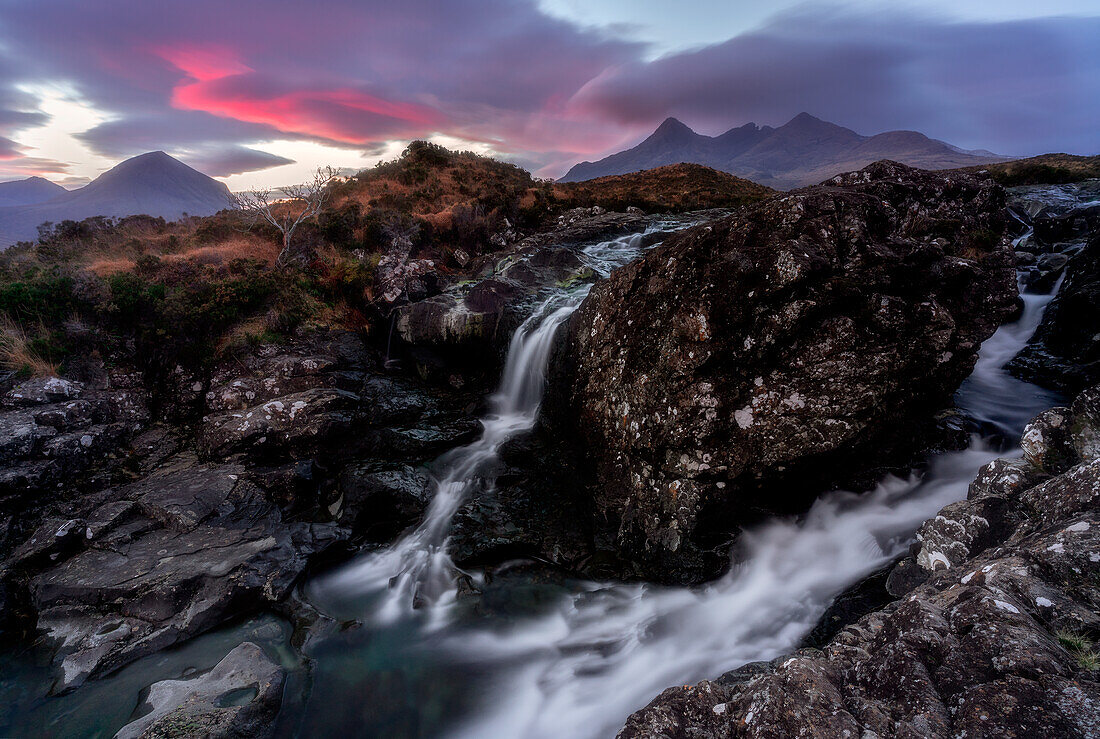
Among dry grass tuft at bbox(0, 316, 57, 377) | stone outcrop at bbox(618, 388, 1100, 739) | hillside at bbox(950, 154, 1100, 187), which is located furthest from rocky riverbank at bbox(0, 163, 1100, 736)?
hillside at bbox(950, 154, 1100, 187)

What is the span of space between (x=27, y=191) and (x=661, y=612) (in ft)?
Result: 991

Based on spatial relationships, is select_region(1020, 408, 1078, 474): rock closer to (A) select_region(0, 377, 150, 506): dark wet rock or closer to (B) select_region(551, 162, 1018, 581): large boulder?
(B) select_region(551, 162, 1018, 581): large boulder

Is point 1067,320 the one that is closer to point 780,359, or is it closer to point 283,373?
point 780,359

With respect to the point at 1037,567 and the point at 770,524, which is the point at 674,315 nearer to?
the point at 770,524

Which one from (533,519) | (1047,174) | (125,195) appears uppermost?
(125,195)

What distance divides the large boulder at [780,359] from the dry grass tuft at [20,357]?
13.4m

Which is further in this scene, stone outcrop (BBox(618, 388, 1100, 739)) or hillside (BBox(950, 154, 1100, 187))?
hillside (BBox(950, 154, 1100, 187))

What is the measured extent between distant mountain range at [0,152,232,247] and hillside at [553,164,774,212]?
5025 inches

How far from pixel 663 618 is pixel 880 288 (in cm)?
618

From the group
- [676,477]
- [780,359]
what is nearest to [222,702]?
[676,477]

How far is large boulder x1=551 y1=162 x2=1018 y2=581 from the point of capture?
6.42 meters

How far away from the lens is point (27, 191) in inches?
7313

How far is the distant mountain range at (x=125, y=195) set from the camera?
117 metres

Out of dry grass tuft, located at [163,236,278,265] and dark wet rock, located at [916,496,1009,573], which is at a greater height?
dry grass tuft, located at [163,236,278,265]
